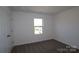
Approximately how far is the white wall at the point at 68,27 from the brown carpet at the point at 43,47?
0.11 meters

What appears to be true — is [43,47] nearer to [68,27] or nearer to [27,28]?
[27,28]

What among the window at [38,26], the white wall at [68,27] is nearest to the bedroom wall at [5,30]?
the window at [38,26]

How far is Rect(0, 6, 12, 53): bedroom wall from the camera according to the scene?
139cm

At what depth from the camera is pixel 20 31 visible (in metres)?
1.50

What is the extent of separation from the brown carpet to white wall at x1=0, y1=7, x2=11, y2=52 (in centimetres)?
15

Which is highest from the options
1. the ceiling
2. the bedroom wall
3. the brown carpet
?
the ceiling

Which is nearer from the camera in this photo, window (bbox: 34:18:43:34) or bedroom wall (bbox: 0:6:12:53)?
bedroom wall (bbox: 0:6:12:53)

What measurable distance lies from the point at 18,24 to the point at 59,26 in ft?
2.58

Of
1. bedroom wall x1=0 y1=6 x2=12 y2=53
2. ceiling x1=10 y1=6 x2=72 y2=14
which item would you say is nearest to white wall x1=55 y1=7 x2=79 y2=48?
ceiling x1=10 y1=6 x2=72 y2=14

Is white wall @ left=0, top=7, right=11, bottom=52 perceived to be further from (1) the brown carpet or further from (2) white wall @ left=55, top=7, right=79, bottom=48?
(2) white wall @ left=55, top=7, right=79, bottom=48

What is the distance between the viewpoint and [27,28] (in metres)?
1.52

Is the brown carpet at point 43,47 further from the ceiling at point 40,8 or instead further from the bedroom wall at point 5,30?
the ceiling at point 40,8
